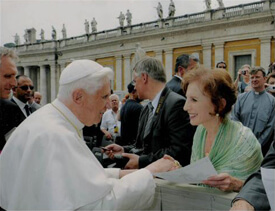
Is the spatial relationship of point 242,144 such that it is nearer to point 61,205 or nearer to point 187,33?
point 61,205

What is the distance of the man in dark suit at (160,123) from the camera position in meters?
2.85

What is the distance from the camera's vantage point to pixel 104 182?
1830mm

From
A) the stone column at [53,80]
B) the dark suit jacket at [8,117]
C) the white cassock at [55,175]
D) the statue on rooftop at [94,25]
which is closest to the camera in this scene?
the white cassock at [55,175]

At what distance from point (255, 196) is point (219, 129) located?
2.52ft

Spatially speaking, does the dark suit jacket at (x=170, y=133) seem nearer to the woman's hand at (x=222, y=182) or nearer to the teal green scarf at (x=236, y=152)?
the teal green scarf at (x=236, y=152)

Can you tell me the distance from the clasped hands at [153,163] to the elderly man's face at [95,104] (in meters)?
0.48

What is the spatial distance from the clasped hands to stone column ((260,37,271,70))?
1978 cm

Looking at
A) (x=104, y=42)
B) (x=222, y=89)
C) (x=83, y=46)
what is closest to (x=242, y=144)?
(x=222, y=89)

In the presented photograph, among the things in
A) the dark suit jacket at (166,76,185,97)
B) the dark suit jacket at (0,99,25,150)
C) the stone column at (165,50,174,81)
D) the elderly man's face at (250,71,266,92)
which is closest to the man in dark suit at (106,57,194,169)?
the dark suit jacket at (0,99,25,150)

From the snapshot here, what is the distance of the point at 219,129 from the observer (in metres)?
2.24

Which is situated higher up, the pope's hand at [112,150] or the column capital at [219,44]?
the column capital at [219,44]

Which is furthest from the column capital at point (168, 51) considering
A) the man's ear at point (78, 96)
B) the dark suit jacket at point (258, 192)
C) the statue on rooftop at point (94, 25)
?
the dark suit jacket at point (258, 192)

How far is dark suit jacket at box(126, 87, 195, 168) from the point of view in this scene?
2834 mm

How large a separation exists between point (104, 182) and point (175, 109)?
1261 mm
